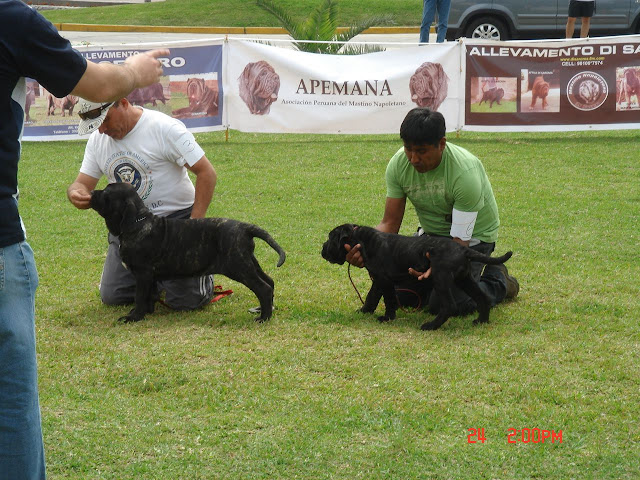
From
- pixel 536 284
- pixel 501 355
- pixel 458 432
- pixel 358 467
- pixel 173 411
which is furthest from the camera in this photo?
pixel 536 284

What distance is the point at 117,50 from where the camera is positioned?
1175 cm

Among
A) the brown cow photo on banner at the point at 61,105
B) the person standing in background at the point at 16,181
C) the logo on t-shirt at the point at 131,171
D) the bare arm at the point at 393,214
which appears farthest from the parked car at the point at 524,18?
the person standing in background at the point at 16,181

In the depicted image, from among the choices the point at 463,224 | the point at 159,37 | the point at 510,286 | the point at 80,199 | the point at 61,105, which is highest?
the point at 159,37

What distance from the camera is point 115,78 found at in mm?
2645

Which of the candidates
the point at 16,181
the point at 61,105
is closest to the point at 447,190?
the point at 16,181

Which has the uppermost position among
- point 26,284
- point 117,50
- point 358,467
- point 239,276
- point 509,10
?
point 509,10

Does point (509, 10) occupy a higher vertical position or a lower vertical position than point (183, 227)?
higher

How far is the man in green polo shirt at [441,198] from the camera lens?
5254mm

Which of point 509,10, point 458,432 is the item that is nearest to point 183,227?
point 458,432

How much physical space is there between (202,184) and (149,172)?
41 centimetres

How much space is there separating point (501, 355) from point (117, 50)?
28.6 feet

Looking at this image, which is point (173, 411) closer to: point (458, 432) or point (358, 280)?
point (458, 432)
